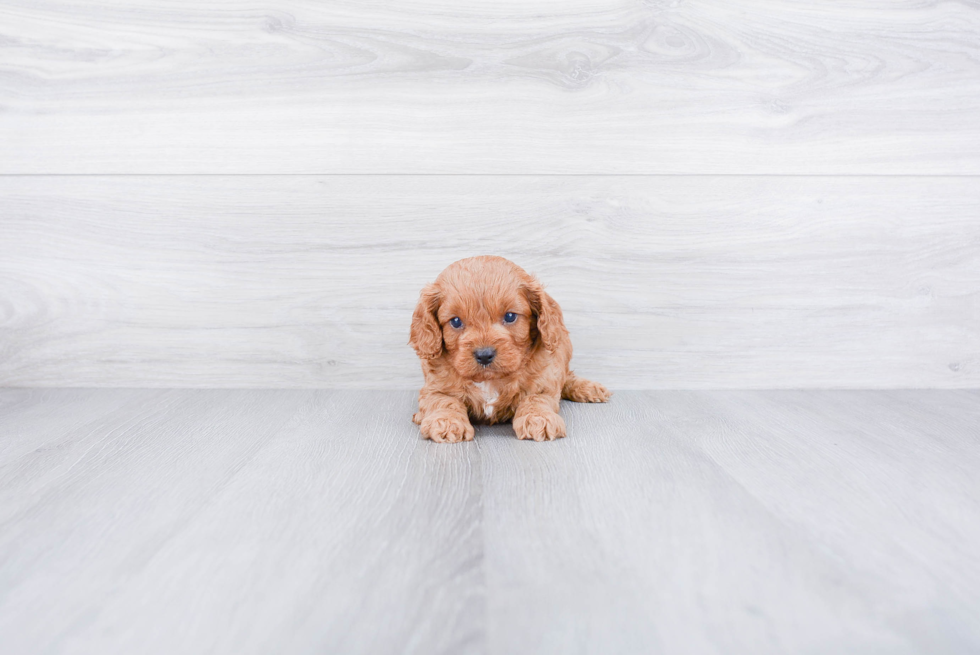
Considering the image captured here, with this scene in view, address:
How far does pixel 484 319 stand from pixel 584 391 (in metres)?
0.51

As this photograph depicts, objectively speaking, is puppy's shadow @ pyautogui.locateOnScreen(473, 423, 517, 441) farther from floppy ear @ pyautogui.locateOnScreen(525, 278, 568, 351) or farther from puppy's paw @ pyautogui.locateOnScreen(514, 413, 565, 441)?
floppy ear @ pyautogui.locateOnScreen(525, 278, 568, 351)

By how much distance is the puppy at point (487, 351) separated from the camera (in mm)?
1346

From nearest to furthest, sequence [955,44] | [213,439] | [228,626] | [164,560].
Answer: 1. [228,626]
2. [164,560]
3. [213,439]
4. [955,44]

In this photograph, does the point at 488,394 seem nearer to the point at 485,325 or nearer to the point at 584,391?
the point at 485,325

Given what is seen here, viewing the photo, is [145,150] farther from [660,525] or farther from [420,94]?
[660,525]

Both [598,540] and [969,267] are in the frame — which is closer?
[598,540]

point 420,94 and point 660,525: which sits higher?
point 420,94

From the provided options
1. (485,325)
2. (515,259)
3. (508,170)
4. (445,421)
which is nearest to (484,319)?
(485,325)

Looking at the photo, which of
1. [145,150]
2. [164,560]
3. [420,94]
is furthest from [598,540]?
[145,150]

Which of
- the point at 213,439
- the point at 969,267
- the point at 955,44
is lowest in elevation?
the point at 213,439

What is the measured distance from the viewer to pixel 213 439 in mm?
1359

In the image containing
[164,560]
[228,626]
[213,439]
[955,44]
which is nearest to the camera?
[228,626]

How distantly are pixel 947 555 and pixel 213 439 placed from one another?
137cm

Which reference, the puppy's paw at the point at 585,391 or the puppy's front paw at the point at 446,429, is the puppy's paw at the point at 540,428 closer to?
the puppy's front paw at the point at 446,429
